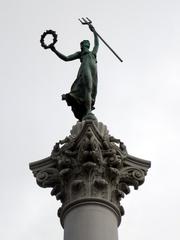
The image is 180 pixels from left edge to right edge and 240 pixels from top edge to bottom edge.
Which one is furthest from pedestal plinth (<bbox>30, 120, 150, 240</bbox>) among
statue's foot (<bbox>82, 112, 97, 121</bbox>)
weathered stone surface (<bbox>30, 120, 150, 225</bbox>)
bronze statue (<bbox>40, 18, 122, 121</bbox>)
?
bronze statue (<bbox>40, 18, 122, 121</bbox>)

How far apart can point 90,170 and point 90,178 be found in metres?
0.23

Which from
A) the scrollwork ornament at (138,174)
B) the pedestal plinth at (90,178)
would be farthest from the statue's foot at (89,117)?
the scrollwork ornament at (138,174)

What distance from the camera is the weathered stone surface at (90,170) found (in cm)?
1728

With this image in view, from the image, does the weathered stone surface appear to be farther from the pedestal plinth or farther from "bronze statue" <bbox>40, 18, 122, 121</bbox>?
"bronze statue" <bbox>40, 18, 122, 121</bbox>

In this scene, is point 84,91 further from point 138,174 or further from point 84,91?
point 138,174

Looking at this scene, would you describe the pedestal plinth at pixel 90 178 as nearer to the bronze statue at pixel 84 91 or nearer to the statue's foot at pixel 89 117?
the statue's foot at pixel 89 117

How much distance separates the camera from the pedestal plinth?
16500 mm

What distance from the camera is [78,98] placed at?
21125 millimetres

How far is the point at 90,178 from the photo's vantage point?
1748 centimetres

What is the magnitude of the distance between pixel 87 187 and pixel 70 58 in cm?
680

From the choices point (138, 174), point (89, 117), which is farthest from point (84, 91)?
point (138, 174)

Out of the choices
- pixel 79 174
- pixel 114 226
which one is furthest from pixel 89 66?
pixel 114 226

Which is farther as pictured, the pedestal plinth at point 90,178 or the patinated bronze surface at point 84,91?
the patinated bronze surface at point 84,91

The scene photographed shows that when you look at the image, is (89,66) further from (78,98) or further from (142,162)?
(142,162)
